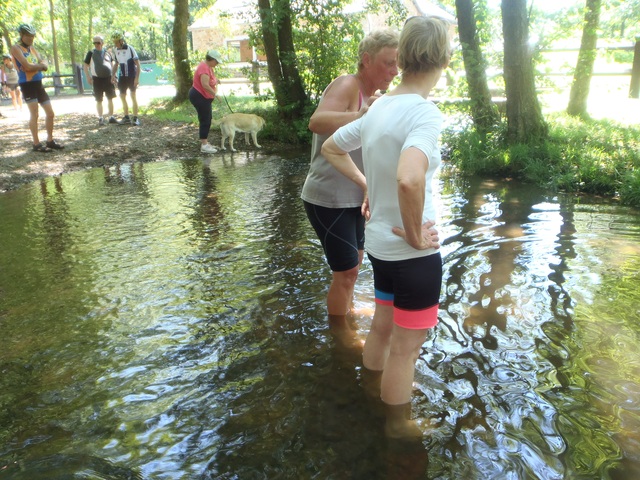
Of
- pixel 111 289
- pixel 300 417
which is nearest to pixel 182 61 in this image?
pixel 111 289

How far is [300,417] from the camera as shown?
129 inches

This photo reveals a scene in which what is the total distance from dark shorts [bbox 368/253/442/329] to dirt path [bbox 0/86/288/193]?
848cm

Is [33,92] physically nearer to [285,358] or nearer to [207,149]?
[207,149]

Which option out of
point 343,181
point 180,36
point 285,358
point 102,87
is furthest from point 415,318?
point 180,36

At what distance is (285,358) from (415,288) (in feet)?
4.84

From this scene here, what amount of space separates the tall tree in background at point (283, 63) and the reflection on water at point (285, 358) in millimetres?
8239

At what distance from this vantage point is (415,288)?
Answer: 9.16 ft

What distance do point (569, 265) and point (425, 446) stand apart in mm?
3206

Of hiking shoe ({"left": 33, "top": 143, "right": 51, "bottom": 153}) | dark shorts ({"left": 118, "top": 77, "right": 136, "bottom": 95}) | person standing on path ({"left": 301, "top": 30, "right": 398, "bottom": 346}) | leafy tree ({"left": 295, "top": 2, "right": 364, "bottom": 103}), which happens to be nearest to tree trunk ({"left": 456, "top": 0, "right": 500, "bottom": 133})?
leafy tree ({"left": 295, "top": 2, "right": 364, "bottom": 103})

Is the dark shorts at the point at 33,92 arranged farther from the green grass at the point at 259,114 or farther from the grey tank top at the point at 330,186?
the grey tank top at the point at 330,186

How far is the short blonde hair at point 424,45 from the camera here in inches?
102

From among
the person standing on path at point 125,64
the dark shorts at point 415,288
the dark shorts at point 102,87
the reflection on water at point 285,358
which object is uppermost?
the person standing on path at point 125,64

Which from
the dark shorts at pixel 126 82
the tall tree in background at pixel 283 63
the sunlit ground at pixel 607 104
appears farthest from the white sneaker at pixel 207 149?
the sunlit ground at pixel 607 104

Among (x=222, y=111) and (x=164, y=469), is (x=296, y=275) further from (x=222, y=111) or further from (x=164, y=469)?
(x=222, y=111)
